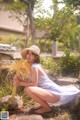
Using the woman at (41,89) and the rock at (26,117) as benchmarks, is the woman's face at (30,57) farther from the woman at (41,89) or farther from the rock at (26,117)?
the rock at (26,117)

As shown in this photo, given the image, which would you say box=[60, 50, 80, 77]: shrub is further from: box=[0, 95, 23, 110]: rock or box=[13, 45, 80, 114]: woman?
box=[0, 95, 23, 110]: rock

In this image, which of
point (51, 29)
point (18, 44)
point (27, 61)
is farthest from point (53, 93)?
point (18, 44)

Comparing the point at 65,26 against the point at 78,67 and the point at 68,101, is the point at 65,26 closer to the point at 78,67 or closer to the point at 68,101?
the point at 78,67

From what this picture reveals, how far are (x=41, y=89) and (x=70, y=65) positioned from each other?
6.78 metres

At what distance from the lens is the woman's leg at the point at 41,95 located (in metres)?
5.05

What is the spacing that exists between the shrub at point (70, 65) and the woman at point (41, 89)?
621 centimetres

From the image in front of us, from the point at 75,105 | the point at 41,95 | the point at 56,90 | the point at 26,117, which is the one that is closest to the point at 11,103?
the point at 26,117

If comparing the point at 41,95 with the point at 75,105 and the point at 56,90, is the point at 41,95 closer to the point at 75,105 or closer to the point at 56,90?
the point at 56,90

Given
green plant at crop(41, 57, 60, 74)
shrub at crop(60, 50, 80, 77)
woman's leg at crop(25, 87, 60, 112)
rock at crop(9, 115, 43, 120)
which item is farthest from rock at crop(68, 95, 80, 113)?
shrub at crop(60, 50, 80, 77)

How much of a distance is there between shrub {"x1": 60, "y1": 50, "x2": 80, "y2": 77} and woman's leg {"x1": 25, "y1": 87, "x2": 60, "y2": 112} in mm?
6423

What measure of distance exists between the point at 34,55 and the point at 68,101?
3.22 ft

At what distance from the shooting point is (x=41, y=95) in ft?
16.6

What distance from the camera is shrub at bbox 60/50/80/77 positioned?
1162cm

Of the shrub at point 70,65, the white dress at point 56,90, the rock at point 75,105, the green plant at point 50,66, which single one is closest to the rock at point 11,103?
the white dress at point 56,90
